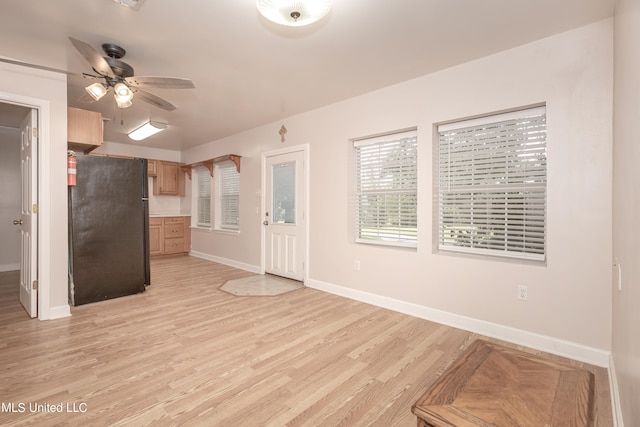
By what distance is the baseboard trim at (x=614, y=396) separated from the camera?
63.6 inches

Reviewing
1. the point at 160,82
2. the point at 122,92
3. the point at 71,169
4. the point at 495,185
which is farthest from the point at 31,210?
the point at 495,185

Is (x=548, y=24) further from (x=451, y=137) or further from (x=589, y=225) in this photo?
(x=589, y=225)

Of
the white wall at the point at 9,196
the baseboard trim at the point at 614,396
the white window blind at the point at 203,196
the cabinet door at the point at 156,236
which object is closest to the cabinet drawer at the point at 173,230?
the cabinet door at the point at 156,236

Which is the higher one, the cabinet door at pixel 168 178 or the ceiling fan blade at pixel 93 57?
the ceiling fan blade at pixel 93 57

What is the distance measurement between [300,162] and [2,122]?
15.9 ft

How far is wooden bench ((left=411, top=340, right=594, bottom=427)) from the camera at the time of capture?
858 mm

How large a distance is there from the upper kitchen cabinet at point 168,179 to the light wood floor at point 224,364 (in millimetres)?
3946

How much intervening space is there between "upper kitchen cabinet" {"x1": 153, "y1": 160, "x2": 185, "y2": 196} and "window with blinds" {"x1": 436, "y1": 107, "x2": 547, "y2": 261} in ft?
20.4

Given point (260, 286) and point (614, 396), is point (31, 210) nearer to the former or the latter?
point (260, 286)

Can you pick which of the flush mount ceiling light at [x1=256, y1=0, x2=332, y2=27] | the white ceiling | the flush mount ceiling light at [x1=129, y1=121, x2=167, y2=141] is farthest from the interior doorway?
the flush mount ceiling light at [x1=256, y1=0, x2=332, y2=27]

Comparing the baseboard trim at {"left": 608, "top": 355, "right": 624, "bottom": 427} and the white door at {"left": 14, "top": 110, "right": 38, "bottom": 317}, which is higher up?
the white door at {"left": 14, "top": 110, "right": 38, "bottom": 317}

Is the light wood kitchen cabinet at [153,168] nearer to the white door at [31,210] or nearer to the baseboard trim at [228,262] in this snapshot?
the baseboard trim at [228,262]

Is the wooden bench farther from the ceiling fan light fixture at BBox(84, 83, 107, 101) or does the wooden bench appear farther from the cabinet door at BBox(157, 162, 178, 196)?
the cabinet door at BBox(157, 162, 178, 196)

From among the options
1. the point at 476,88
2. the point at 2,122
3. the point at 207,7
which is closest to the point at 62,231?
the point at 207,7
